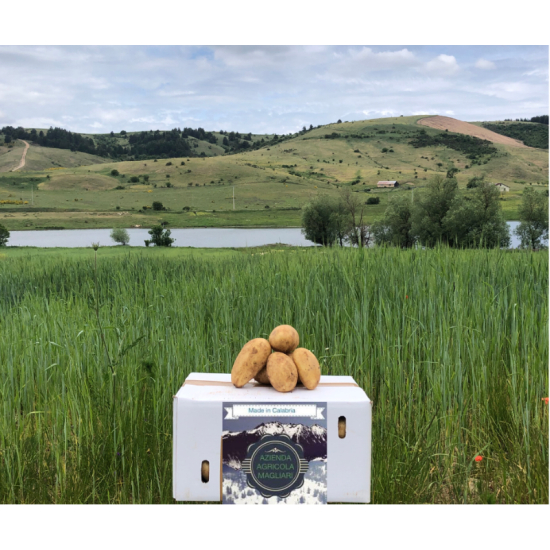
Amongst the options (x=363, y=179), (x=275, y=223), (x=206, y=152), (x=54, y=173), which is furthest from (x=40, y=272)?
(x=206, y=152)

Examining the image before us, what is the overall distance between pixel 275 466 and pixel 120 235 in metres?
24.5

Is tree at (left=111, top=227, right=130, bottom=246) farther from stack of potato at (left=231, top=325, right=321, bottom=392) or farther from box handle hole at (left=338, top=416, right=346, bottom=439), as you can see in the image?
box handle hole at (left=338, top=416, right=346, bottom=439)

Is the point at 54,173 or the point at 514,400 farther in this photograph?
the point at 54,173

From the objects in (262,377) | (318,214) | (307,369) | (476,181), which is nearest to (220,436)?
(262,377)

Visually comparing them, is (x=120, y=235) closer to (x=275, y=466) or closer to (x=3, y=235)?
(x=3, y=235)

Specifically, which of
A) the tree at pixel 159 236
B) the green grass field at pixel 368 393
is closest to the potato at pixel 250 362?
the green grass field at pixel 368 393

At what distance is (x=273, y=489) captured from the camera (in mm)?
1694

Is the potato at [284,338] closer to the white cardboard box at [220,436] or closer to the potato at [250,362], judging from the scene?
the potato at [250,362]

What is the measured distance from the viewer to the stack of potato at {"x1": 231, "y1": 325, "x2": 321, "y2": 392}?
172cm

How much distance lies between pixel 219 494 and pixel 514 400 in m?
1.72

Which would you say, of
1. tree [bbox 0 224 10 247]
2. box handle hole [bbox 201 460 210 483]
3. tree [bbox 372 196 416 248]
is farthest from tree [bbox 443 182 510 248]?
tree [bbox 0 224 10 247]

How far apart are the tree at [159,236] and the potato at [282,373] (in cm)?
1912

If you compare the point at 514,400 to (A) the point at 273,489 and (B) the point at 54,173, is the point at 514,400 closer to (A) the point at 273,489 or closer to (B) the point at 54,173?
(A) the point at 273,489

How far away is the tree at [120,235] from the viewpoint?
78.1ft
